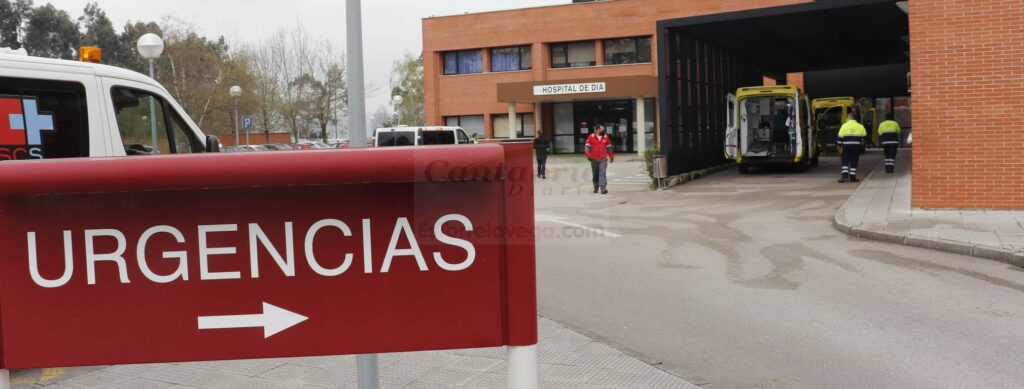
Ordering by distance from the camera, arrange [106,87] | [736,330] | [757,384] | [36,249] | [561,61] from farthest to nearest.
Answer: [561,61] < [106,87] < [736,330] < [757,384] < [36,249]

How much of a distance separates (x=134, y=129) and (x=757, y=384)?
5589 millimetres

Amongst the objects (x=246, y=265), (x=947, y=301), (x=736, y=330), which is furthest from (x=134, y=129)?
(x=947, y=301)

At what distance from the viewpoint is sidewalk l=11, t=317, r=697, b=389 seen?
5.27m

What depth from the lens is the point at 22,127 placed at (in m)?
6.69

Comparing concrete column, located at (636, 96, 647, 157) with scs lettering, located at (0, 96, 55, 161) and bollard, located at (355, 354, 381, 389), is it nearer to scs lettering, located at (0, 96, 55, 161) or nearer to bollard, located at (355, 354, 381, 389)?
scs lettering, located at (0, 96, 55, 161)

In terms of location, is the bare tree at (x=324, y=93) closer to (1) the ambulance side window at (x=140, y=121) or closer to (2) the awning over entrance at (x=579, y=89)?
(2) the awning over entrance at (x=579, y=89)

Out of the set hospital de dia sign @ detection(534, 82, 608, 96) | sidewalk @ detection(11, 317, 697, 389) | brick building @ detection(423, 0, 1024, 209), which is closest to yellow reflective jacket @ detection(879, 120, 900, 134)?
brick building @ detection(423, 0, 1024, 209)

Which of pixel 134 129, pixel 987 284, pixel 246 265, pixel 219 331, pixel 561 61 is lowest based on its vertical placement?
pixel 987 284

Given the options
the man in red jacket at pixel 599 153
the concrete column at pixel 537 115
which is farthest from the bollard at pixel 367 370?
the concrete column at pixel 537 115

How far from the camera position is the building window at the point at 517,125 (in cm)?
5097

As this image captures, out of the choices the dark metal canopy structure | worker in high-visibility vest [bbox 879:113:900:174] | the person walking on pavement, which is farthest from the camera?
the person walking on pavement

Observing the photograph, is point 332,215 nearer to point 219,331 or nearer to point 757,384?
point 219,331

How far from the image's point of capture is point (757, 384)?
524 centimetres

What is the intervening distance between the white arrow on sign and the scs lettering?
192 inches
